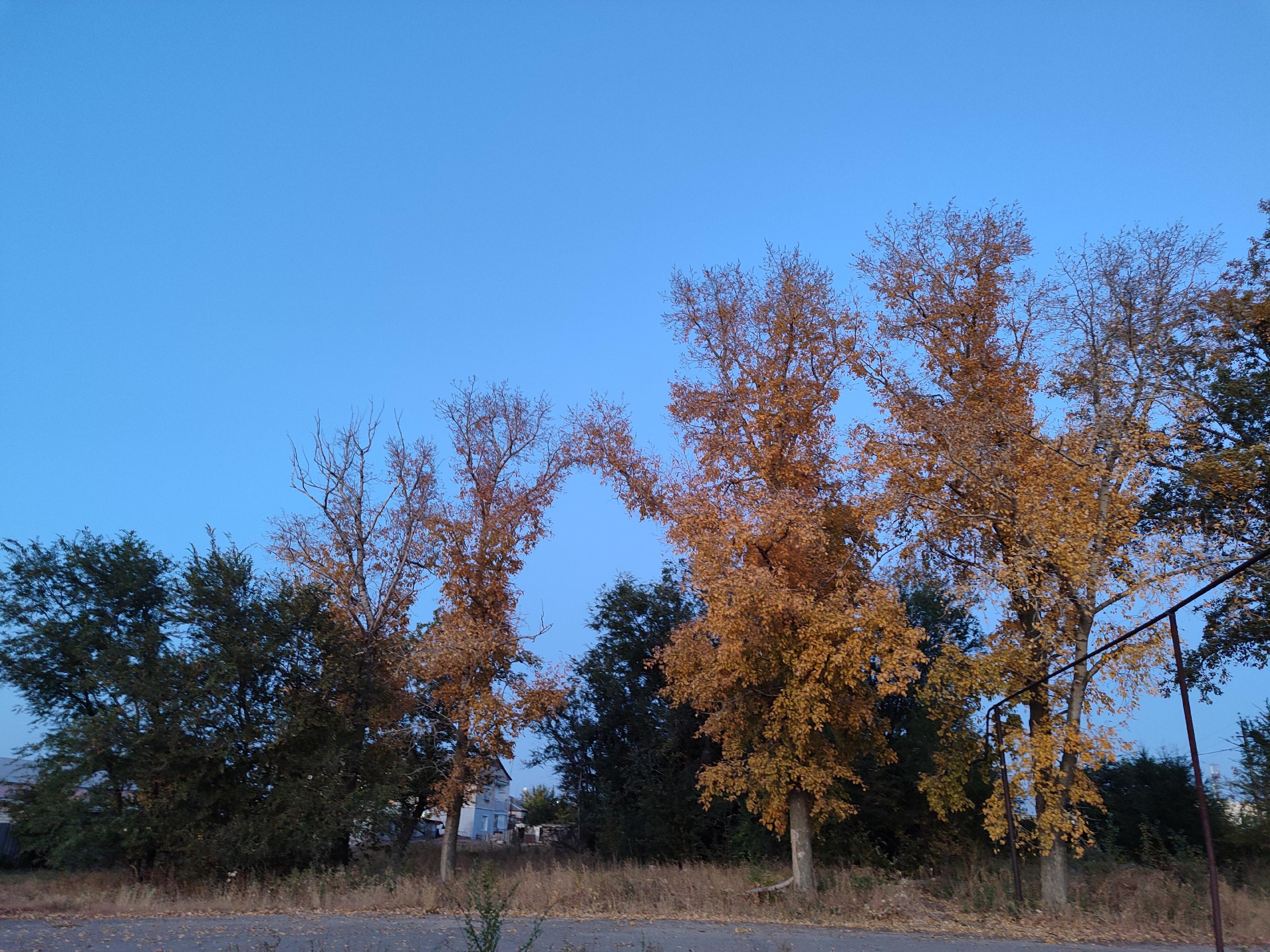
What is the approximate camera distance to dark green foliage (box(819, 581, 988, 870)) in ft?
75.7

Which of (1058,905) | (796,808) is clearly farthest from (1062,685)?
(796,808)

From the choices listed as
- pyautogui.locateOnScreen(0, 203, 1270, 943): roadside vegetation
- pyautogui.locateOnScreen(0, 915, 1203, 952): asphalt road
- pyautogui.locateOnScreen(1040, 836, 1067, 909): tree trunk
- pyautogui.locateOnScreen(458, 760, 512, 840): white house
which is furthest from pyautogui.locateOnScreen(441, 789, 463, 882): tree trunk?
pyautogui.locateOnScreen(458, 760, 512, 840): white house

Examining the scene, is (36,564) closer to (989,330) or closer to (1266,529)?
(989,330)

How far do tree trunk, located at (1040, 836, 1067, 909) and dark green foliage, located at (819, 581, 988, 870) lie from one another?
6.87 meters

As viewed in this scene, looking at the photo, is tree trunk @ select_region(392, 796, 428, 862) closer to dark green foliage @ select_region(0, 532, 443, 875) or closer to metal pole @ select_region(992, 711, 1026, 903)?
dark green foliage @ select_region(0, 532, 443, 875)

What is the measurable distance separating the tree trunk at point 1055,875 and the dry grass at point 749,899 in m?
0.30

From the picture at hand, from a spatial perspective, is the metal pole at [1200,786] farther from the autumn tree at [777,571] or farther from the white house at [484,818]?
the white house at [484,818]

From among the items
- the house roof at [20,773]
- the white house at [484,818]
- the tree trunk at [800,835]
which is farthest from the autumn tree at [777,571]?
the white house at [484,818]

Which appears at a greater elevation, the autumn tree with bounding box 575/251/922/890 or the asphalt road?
the autumn tree with bounding box 575/251/922/890

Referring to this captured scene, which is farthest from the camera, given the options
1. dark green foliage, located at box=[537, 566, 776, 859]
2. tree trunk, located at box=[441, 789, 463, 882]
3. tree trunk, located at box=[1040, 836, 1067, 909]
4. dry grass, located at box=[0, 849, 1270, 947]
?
dark green foliage, located at box=[537, 566, 776, 859]

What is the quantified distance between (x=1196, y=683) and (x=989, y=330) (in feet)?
35.0

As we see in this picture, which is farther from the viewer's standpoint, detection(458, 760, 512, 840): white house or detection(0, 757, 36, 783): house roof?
detection(458, 760, 512, 840): white house

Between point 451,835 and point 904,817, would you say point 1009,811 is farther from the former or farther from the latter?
point 451,835

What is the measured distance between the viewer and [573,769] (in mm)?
30984
